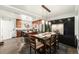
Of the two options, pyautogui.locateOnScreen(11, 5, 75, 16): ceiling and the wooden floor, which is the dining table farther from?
pyautogui.locateOnScreen(11, 5, 75, 16): ceiling

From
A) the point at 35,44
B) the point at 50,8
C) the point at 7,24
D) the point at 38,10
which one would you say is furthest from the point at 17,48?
the point at 50,8

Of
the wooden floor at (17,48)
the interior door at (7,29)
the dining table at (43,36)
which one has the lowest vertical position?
the wooden floor at (17,48)

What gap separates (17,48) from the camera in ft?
4.75

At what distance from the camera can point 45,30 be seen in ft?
4.93

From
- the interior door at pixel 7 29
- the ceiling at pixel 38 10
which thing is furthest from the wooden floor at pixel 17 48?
the ceiling at pixel 38 10

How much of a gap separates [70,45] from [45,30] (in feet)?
2.07

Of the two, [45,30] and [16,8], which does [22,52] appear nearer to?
[45,30]

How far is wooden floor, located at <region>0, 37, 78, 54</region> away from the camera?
1416 millimetres

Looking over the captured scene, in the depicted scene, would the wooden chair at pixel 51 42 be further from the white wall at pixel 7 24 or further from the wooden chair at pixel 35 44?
the white wall at pixel 7 24

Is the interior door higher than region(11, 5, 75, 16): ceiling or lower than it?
lower

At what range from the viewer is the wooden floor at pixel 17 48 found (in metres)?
1.42

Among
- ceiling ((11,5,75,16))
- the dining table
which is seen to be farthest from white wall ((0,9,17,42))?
the dining table

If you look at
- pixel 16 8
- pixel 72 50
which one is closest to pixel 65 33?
pixel 72 50
